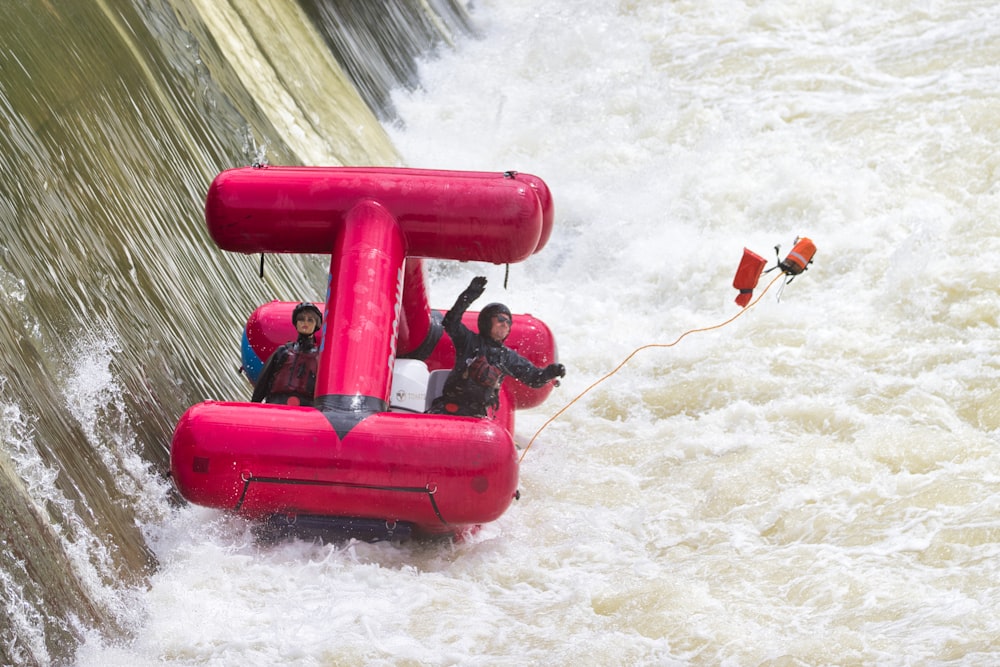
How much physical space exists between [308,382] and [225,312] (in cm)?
121

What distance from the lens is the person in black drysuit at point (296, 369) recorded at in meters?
5.41

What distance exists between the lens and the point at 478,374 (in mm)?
5555

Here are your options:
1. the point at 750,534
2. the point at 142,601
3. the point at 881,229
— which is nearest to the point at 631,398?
the point at 750,534

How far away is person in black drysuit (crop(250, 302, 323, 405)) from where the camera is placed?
17.7 ft

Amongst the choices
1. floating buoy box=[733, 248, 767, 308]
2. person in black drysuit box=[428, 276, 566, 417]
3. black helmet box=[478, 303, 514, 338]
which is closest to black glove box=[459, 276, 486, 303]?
person in black drysuit box=[428, 276, 566, 417]

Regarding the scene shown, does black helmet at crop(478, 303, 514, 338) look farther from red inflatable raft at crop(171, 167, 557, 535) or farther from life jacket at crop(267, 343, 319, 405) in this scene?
life jacket at crop(267, 343, 319, 405)

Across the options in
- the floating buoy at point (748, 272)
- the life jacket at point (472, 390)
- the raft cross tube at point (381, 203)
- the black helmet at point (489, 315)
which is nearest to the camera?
the raft cross tube at point (381, 203)

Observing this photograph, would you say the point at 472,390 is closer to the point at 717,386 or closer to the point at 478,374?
the point at 478,374

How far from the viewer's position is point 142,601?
14.6ft

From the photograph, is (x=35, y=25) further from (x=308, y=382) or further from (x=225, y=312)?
(x=308, y=382)

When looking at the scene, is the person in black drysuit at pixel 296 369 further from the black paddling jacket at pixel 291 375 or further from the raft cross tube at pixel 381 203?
the raft cross tube at pixel 381 203

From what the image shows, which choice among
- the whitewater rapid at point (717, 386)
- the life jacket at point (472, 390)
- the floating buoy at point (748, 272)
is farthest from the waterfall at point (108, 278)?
the floating buoy at point (748, 272)

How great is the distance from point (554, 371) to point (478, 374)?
13.4 inches

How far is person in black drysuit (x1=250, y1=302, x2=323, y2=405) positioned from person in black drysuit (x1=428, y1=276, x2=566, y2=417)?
22.0 inches
